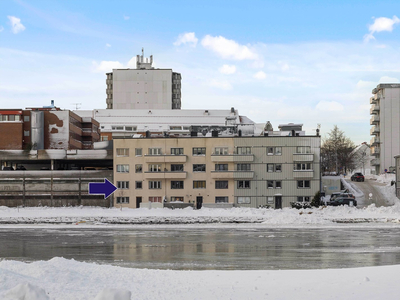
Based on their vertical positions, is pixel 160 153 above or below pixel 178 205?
above

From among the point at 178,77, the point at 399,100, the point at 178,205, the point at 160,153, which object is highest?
the point at 178,77

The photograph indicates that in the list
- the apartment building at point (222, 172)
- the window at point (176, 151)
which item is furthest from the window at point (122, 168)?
the window at point (176, 151)

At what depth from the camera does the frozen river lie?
948 inches

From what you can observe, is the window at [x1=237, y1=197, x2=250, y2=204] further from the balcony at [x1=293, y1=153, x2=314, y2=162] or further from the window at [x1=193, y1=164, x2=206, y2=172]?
the balcony at [x1=293, y1=153, x2=314, y2=162]

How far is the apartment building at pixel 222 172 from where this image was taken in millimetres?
73562

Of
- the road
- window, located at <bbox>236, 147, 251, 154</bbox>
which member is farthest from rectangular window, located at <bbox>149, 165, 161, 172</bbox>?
the road

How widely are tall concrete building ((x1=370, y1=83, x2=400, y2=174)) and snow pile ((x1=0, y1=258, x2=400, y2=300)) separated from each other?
4712 inches

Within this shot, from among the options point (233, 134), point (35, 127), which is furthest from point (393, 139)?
point (35, 127)

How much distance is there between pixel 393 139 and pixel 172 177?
262 feet

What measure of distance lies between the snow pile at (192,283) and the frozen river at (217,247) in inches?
156

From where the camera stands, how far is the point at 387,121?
13112 centimetres

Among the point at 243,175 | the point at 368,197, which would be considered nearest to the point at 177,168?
the point at 243,175

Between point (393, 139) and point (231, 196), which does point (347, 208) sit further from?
point (393, 139)

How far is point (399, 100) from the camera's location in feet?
424
